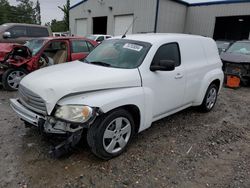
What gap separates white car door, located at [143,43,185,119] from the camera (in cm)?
353

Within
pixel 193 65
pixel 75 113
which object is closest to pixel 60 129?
pixel 75 113

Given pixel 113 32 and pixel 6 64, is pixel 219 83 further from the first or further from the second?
pixel 113 32

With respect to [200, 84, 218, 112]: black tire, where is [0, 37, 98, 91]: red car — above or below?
above

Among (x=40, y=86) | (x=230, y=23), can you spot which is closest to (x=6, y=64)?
(x=40, y=86)

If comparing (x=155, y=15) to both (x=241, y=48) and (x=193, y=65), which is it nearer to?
(x=241, y=48)

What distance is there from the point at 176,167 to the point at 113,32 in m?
20.2

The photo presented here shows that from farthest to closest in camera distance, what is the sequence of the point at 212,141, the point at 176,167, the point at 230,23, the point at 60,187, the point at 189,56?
the point at 230,23, the point at 189,56, the point at 212,141, the point at 176,167, the point at 60,187

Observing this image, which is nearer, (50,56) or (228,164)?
(228,164)

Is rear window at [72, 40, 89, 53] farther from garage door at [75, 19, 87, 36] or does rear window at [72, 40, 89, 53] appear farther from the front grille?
garage door at [75, 19, 87, 36]

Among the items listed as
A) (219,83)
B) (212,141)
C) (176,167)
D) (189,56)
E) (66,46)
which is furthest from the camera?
(66,46)

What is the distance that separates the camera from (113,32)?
866 inches

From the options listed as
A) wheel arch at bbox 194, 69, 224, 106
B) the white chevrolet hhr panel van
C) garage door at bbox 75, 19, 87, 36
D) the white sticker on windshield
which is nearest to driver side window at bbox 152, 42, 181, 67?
the white chevrolet hhr panel van

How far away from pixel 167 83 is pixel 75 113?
1722mm

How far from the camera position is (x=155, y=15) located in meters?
18.5
